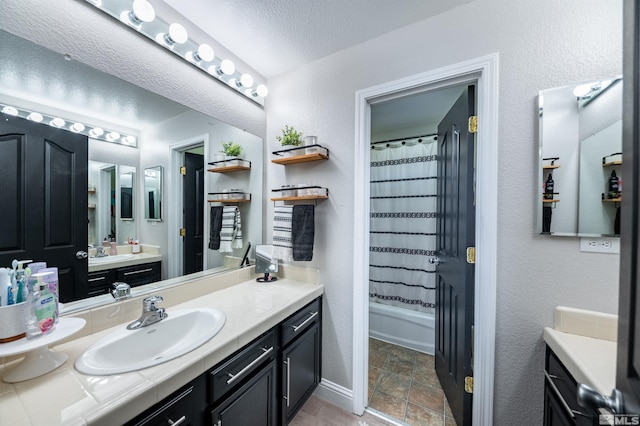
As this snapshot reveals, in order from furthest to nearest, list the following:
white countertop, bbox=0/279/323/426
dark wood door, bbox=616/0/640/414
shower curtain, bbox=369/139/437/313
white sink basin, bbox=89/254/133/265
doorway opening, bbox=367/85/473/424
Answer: shower curtain, bbox=369/139/437/313 < doorway opening, bbox=367/85/473/424 < white sink basin, bbox=89/254/133/265 < white countertop, bbox=0/279/323/426 < dark wood door, bbox=616/0/640/414

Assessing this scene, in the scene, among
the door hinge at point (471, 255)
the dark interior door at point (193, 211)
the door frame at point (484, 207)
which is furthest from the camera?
the dark interior door at point (193, 211)

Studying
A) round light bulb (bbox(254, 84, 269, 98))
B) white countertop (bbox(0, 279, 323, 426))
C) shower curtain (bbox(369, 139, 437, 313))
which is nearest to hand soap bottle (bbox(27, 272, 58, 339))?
white countertop (bbox(0, 279, 323, 426))

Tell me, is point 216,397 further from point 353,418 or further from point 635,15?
point 635,15

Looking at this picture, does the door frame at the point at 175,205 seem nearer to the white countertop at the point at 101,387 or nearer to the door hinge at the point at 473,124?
the white countertop at the point at 101,387

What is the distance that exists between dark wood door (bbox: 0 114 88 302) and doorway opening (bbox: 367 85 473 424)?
1839mm

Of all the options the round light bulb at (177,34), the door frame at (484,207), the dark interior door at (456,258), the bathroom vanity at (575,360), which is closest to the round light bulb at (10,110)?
the round light bulb at (177,34)

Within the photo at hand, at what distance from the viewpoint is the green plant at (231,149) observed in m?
1.63

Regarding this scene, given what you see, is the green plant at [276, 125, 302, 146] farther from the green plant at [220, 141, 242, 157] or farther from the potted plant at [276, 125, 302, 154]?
the green plant at [220, 141, 242, 157]

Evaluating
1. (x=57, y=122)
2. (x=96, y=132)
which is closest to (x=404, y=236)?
(x=96, y=132)

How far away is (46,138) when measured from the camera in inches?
36.1

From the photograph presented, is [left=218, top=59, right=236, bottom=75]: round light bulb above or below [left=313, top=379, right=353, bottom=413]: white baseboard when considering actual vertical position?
above

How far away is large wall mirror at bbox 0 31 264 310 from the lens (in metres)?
0.88

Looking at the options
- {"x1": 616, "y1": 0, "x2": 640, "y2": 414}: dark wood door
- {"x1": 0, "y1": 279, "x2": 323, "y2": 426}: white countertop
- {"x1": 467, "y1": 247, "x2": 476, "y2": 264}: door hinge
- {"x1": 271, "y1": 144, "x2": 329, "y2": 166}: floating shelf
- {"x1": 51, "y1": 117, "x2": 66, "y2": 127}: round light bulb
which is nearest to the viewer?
{"x1": 616, "y1": 0, "x2": 640, "y2": 414}: dark wood door

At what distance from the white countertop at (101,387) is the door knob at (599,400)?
3.31 ft
